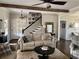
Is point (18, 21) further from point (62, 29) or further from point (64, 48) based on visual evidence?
point (64, 48)

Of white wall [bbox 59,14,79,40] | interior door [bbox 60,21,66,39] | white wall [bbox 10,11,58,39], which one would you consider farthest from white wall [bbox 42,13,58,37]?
white wall [bbox 59,14,79,40]

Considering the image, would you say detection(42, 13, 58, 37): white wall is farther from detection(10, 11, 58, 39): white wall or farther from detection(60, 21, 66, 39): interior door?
detection(60, 21, 66, 39): interior door

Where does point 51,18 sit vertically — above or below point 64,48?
above

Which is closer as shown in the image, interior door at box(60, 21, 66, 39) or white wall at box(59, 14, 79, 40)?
white wall at box(59, 14, 79, 40)

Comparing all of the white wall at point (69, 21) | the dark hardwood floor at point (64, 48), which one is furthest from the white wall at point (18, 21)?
the dark hardwood floor at point (64, 48)

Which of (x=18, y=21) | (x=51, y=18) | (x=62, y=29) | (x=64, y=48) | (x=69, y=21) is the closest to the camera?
(x=64, y=48)

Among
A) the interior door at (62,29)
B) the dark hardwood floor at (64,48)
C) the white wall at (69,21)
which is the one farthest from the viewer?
the interior door at (62,29)

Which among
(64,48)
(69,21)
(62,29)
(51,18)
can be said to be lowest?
(64,48)

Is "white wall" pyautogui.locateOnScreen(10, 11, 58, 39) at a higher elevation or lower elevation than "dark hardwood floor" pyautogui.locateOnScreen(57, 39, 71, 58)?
higher

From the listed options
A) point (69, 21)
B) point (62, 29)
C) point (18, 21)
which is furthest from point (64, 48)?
point (18, 21)

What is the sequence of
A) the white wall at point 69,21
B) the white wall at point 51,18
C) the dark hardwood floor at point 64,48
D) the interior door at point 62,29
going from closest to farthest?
1. the dark hardwood floor at point 64,48
2. the white wall at point 69,21
3. the interior door at point 62,29
4. the white wall at point 51,18

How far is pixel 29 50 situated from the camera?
5.53 meters

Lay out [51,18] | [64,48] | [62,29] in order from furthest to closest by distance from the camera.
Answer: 1. [51,18]
2. [62,29]
3. [64,48]

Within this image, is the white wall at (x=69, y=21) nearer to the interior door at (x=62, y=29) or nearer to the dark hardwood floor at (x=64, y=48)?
the interior door at (x=62, y=29)
